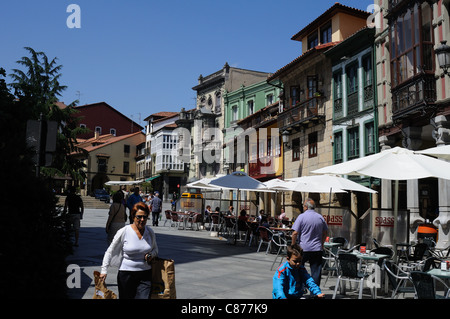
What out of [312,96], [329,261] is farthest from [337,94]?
[329,261]

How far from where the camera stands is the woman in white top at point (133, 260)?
5.16m

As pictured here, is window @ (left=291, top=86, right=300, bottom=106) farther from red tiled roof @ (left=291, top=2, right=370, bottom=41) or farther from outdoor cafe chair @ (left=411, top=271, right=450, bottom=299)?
outdoor cafe chair @ (left=411, top=271, right=450, bottom=299)

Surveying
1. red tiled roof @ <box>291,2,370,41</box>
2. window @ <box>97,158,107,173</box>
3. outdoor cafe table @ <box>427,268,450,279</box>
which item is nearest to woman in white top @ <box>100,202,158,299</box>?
outdoor cafe table @ <box>427,268,450,279</box>

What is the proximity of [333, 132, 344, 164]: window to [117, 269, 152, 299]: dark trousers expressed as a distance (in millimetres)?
22633

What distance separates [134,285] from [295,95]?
28.5 m

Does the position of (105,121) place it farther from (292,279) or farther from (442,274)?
(292,279)

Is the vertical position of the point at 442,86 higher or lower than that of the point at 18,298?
higher

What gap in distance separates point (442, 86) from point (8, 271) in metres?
16.4

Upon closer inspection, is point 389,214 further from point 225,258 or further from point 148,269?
point 148,269

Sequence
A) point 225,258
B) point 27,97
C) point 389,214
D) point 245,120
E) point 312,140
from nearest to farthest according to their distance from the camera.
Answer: point 27,97
point 389,214
point 225,258
point 312,140
point 245,120

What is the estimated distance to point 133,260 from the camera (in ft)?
17.1

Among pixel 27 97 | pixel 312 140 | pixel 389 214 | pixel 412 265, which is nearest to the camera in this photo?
pixel 27 97
